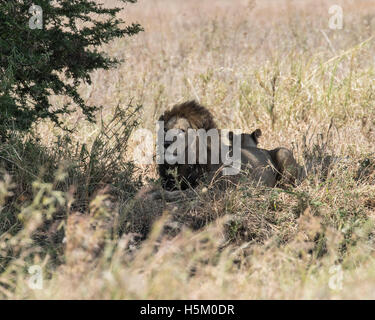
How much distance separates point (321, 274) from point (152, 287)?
4.01 ft

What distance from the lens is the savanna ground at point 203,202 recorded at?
3611mm

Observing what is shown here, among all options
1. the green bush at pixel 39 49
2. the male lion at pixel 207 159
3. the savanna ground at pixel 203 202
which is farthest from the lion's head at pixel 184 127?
the green bush at pixel 39 49

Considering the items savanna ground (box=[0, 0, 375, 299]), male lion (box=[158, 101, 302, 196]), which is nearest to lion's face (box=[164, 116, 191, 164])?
male lion (box=[158, 101, 302, 196])

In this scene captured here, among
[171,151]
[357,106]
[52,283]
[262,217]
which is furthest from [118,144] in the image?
[357,106]

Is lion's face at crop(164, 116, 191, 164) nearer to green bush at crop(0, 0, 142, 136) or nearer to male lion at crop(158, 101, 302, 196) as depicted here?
male lion at crop(158, 101, 302, 196)

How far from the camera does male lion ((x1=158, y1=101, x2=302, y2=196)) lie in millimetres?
5996

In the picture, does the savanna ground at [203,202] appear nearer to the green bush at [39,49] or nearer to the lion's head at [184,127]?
the lion's head at [184,127]

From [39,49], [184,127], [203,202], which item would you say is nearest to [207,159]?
[184,127]

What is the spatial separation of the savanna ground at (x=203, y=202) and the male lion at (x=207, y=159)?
0.25m

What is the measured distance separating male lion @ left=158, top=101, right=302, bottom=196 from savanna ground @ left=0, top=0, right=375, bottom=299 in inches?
9.8

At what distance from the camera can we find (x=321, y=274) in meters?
3.82

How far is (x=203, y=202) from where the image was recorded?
18.1 feet

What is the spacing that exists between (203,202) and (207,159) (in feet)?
2.82
